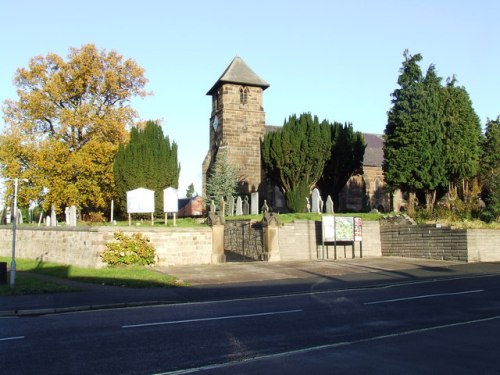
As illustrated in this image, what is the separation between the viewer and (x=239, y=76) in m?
48.4

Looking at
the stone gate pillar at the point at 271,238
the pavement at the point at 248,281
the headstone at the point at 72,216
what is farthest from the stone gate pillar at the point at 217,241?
the headstone at the point at 72,216

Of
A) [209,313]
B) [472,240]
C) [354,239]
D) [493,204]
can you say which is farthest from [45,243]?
[493,204]

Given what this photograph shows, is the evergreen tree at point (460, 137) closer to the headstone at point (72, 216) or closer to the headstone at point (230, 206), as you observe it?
the headstone at point (230, 206)

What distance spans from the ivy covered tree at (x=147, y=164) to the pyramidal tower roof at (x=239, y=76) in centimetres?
A: 1346

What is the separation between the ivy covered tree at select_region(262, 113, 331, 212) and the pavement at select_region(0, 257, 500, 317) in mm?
12776

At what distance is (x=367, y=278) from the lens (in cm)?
1792

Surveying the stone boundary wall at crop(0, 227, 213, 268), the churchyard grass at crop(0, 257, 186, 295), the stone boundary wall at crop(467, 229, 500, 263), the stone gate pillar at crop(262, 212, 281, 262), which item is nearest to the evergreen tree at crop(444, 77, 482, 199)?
the stone boundary wall at crop(467, 229, 500, 263)

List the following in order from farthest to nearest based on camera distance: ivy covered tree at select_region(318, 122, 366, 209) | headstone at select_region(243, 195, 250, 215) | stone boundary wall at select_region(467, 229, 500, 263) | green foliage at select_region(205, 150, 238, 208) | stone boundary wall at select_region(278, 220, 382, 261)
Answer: green foliage at select_region(205, 150, 238, 208) < ivy covered tree at select_region(318, 122, 366, 209) < headstone at select_region(243, 195, 250, 215) < stone boundary wall at select_region(278, 220, 382, 261) < stone boundary wall at select_region(467, 229, 500, 263)

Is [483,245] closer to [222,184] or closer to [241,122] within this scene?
[222,184]

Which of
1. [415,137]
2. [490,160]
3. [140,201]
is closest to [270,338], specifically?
[140,201]

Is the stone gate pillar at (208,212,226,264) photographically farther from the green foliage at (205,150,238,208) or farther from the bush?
the green foliage at (205,150,238,208)

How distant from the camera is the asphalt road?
6.24m

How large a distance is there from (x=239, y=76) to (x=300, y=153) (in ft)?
47.7

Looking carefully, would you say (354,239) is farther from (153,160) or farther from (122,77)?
(122,77)
